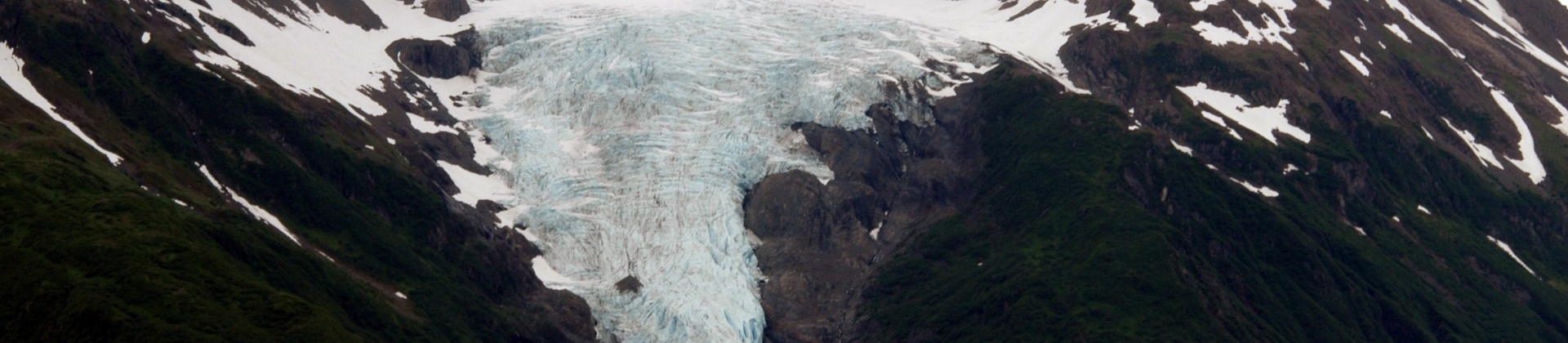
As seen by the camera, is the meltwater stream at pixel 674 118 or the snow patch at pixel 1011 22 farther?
the snow patch at pixel 1011 22

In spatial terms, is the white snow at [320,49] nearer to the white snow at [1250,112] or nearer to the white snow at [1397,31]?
the white snow at [1250,112]

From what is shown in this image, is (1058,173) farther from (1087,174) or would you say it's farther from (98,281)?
(98,281)

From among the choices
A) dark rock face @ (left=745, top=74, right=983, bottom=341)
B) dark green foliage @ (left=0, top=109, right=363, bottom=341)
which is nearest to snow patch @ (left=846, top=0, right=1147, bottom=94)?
dark rock face @ (left=745, top=74, right=983, bottom=341)

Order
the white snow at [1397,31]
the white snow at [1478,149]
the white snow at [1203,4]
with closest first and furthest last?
the white snow at [1478,149]
the white snow at [1203,4]
the white snow at [1397,31]

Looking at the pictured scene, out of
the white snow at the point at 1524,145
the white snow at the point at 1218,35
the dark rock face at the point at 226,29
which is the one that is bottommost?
the white snow at the point at 1524,145

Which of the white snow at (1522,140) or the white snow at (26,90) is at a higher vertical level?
the white snow at (26,90)

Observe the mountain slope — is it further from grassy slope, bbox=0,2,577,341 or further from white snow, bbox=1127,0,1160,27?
white snow, bbox=1127,0,1160,27

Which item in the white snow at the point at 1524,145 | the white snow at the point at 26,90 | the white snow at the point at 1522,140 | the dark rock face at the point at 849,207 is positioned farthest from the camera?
the white snow at the point at 1522,140

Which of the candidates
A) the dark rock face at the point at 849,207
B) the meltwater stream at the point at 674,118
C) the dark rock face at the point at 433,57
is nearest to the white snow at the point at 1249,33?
the meltwater stream at the point at 674,118
